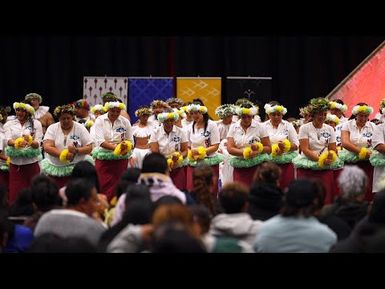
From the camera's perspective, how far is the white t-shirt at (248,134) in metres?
10.5

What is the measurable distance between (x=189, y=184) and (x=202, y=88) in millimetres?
5516

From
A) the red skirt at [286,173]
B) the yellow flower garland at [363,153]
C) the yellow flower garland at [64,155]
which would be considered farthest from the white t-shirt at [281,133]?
the yellow flower garland at [64,155]

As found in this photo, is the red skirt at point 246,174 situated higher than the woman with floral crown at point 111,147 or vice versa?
the woman with floral crown at point 111,147

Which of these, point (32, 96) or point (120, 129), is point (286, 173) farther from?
point (32, 96)

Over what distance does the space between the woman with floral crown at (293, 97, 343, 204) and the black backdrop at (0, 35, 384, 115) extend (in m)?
6.47

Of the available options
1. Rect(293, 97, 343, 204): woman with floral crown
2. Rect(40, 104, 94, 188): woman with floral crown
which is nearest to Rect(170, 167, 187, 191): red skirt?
Rect(40, 104, 94, 188): woman with floral crown

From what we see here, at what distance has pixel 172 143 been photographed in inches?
422

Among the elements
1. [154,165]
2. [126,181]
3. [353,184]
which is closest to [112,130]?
[126,181]

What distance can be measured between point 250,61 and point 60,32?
911 cm

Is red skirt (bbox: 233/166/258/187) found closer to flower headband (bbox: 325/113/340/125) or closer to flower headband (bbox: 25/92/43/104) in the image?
flower headband (bbox: 325/113/340/125)

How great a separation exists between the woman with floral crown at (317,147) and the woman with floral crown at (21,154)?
320 centimetres

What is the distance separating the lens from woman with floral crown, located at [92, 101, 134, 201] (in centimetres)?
1057

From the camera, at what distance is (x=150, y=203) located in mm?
5992

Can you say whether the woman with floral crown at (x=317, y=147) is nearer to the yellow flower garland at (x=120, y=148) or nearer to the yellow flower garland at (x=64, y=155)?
the yellow flower garland at (x=120, y=148)
